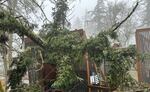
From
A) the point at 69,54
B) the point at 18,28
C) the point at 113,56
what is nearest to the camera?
the point at 113,56

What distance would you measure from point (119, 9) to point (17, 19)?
14.4 metres

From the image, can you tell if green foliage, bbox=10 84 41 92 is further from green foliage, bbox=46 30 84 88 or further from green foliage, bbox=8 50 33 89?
green foliage, bbox=46 30 84 88

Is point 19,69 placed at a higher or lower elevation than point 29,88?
higher

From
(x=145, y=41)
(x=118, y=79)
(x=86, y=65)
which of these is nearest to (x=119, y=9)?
(x=145, y=41)

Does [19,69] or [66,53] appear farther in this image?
[19,69]

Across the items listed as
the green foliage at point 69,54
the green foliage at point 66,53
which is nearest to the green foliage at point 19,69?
the green foliage at point 69,54

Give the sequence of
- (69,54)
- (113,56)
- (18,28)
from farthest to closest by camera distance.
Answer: (69,54) < (18,28) < (113,56)

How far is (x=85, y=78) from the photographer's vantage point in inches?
273

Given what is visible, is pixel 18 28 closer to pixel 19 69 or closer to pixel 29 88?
pixel 19 69

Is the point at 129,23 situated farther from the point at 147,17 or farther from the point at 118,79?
the point at 118,79

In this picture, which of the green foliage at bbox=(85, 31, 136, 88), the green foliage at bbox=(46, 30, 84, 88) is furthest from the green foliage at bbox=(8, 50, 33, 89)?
the green foliage at bbox=(85, 31, 136, 88)

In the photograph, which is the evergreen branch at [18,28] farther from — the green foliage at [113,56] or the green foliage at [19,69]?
Answer: the green foliage at [113,56]

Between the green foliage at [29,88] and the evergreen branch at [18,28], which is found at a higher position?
the evergreen branch at [18,28]

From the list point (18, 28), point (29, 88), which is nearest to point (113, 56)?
point (29, 88)
